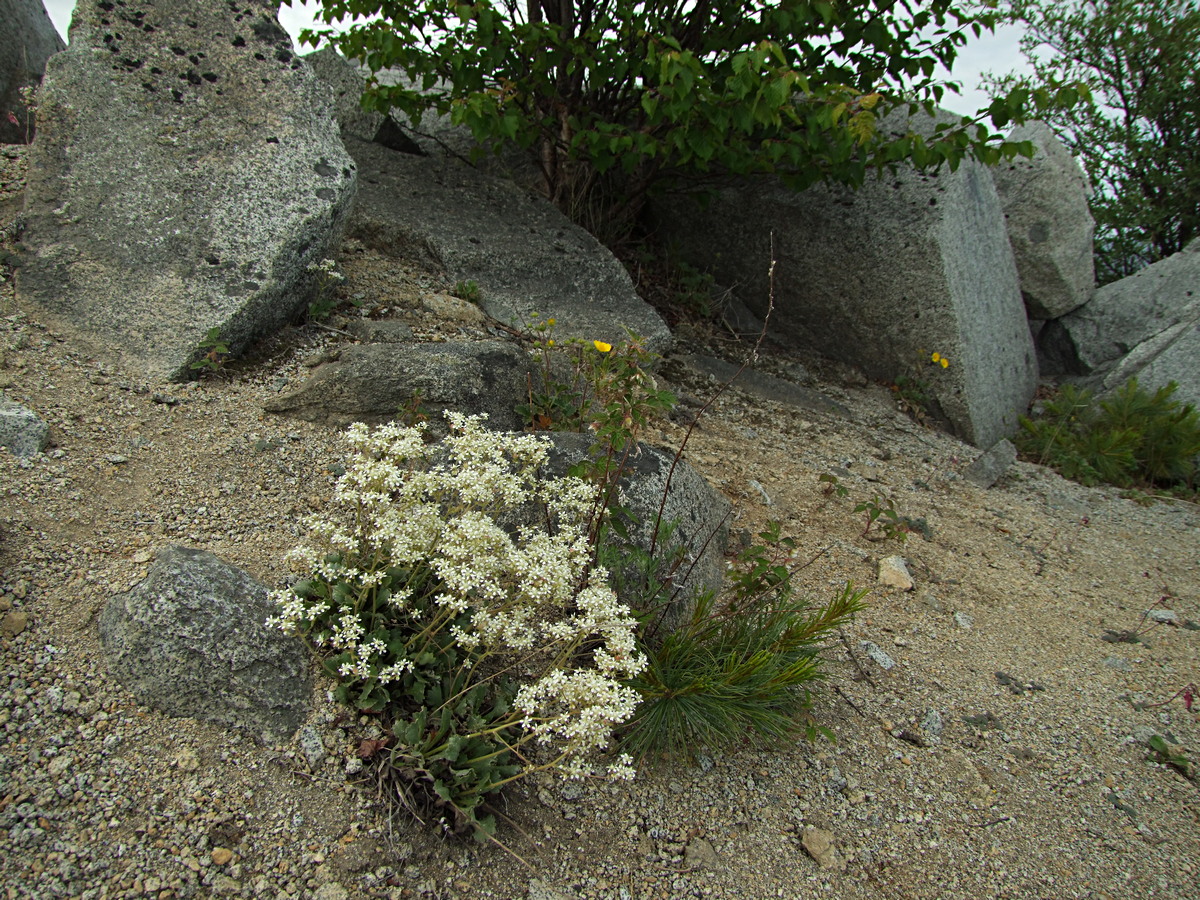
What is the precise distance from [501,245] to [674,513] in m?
2.73

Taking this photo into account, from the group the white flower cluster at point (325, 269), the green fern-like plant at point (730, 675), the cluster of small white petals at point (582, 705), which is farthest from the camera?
the white flower cluster at point (325, 269)

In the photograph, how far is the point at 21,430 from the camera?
271cm

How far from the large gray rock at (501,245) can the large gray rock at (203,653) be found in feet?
9.16

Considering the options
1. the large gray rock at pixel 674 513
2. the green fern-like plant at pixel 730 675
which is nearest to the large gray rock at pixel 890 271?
the large gray rock at pixel 674 513

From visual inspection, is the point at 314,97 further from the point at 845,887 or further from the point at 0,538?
the point at 845,887

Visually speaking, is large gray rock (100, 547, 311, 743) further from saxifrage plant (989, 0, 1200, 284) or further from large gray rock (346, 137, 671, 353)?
saxifrage plant (989, 0, 1200, 284)

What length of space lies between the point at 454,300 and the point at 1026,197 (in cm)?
538

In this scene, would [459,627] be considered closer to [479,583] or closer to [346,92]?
[479,583]

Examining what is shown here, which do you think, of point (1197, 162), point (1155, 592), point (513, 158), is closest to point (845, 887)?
point (1155, 592)

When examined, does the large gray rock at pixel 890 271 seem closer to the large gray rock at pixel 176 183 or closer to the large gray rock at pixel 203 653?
the large gray rock at pixel 176 183

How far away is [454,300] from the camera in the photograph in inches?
180

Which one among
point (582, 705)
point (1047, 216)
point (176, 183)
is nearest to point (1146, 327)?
point (1047, 216)

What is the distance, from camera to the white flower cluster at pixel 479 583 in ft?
6.50

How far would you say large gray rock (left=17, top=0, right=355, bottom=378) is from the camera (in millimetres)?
3414
